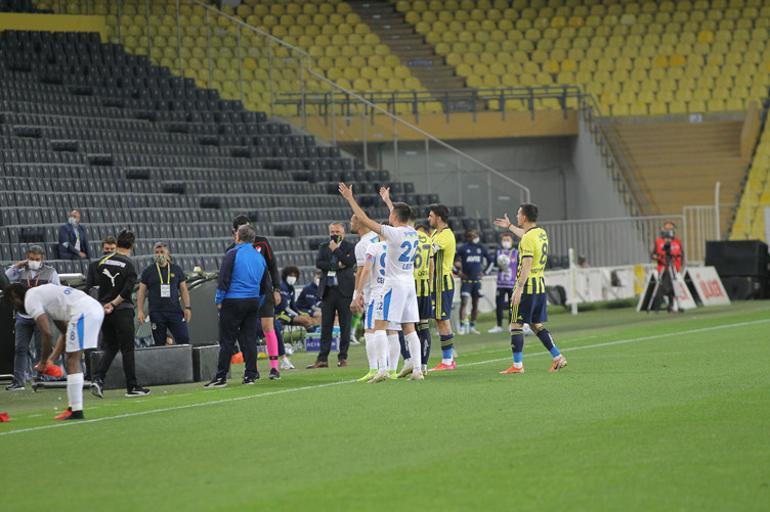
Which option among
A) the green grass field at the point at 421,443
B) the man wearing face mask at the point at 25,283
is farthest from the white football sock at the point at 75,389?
the man wearing face mask at the point at 25,283

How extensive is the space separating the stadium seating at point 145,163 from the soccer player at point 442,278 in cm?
1002

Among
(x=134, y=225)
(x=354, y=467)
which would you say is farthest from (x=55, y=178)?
(x=354, y=467)

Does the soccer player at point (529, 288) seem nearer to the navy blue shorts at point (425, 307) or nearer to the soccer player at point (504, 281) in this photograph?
the navy blue shorts at point (425, 307)

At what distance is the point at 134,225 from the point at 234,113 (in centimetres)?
850

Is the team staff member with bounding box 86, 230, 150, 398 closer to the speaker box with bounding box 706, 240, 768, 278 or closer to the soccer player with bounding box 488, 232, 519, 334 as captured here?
the soccer player with bounding box 488, 232, 519, 334

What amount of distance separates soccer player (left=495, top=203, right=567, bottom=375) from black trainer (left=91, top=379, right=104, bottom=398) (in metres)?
4.66

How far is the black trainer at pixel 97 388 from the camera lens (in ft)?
52.6

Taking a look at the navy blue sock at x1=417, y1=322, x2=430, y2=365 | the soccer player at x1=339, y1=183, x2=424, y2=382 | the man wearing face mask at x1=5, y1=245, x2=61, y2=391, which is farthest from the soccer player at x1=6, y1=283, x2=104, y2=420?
the navy blue sock at x1=417, y1=322, x2=430, y2=365

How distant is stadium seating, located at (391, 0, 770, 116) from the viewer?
43.8m

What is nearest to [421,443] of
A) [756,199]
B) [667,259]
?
[667,259]

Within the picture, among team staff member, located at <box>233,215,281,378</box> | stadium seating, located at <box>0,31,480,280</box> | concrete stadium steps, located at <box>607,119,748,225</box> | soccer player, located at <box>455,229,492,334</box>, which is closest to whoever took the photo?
team staff member, located at <box>233,215,281,378</box>

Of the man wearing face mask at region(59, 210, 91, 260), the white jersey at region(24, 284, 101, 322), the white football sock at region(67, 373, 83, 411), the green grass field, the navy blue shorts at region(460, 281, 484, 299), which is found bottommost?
the green grass field

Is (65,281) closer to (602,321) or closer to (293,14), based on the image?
(602,321)

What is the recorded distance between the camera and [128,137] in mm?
32750
